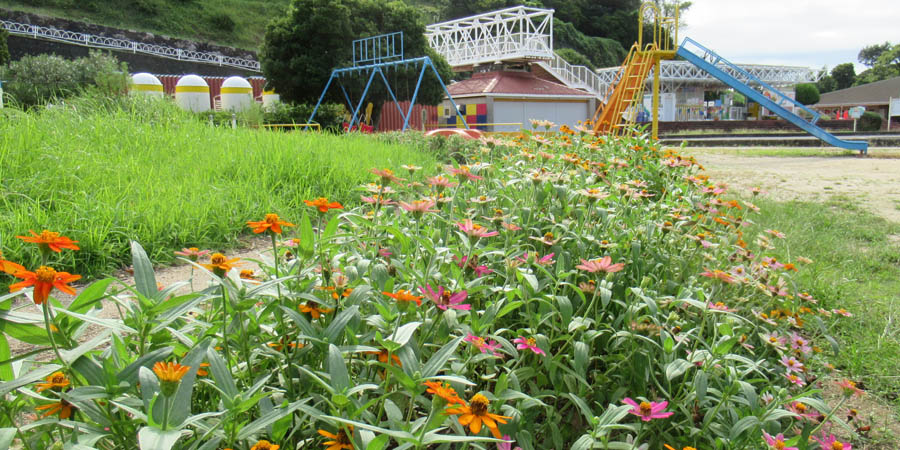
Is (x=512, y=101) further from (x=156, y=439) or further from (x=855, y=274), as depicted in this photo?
(x=156, y=439)

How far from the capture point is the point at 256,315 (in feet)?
3.62

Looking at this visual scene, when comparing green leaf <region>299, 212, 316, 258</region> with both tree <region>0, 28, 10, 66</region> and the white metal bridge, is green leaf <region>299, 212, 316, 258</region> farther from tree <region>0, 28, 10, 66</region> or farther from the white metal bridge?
tree <region>0, 28, 10, 66</region>

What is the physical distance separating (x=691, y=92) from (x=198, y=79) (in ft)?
117

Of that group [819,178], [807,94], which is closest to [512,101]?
[819,178]

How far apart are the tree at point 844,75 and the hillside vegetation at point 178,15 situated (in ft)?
152

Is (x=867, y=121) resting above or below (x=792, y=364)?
above

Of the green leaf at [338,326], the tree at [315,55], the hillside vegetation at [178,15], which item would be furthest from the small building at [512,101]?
the green leaf at [338,326]

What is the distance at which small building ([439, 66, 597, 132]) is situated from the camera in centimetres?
2059

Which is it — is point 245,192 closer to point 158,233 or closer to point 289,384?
point 158,233

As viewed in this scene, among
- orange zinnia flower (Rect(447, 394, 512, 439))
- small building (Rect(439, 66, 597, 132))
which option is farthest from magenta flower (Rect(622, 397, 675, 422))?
small building (Rect(439, 66, 597, 132))

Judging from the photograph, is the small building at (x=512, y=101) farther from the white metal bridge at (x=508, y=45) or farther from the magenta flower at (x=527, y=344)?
the magenta flower at (x=527, y=344)

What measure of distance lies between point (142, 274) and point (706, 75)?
42.6 metres

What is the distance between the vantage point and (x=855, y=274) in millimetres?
3096

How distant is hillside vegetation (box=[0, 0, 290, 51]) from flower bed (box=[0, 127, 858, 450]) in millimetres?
31118
